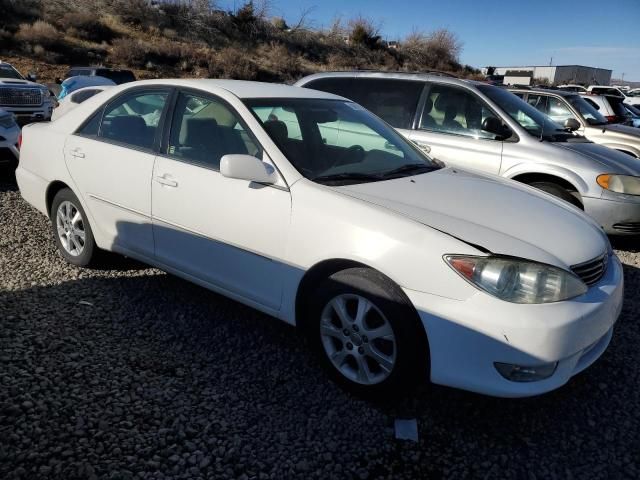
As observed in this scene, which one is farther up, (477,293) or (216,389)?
(477,293)

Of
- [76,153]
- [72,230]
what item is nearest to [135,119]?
[76,153]

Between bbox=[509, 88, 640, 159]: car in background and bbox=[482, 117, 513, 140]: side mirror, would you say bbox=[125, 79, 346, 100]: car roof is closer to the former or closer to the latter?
bbox=[482, 117, 513, 140]: side mirror

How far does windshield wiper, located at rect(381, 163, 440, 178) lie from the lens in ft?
11.0

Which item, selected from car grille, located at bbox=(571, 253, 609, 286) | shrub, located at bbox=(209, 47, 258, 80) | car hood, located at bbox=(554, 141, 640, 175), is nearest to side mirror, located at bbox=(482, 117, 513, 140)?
car hood, located at bbox=(554, 141, 640, 175)

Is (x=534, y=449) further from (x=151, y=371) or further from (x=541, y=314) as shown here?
(x=151, y=371)

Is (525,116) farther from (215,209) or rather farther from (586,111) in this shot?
(215,209)

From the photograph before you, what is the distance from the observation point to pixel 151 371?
9.70 ft

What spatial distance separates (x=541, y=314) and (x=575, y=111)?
7487 mm

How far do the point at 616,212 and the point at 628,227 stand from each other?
21 centimetres

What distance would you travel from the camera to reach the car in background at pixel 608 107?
11.2m

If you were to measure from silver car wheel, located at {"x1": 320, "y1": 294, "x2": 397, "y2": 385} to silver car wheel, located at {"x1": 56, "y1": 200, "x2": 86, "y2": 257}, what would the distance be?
2.41 meters

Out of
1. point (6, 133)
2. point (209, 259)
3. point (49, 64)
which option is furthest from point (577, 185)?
point (49, 64)

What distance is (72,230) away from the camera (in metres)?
4.31

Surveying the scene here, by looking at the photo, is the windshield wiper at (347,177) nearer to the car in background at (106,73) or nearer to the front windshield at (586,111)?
the front windshield at (586,111)
